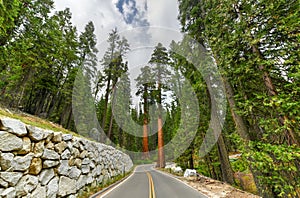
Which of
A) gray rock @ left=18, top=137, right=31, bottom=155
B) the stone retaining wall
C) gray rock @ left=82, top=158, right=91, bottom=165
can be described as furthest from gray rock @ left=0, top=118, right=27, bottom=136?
gray rock @ left=82, top=158, right=91, bottom=165

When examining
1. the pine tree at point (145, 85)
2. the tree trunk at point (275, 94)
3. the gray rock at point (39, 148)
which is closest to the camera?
the gray rock at point (39, 148)

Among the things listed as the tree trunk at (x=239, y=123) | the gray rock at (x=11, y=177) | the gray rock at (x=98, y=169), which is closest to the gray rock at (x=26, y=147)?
the gray rock at (x=11, y=177)

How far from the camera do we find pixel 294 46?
4160mm

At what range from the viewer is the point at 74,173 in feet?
16.9

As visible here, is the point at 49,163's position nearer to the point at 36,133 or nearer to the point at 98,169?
the point at 36,133

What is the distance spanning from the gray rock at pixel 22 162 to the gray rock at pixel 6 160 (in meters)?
0.08

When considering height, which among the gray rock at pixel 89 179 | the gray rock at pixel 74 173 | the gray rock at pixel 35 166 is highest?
the gray rock at pixel 35 166

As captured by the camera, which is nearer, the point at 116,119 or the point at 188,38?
the point at 188,38

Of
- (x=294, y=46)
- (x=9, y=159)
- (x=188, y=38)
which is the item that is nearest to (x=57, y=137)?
(x=9, y=159)

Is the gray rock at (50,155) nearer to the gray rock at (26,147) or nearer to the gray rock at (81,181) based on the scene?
the gray rock at (26,147)

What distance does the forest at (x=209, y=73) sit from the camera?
4387mm

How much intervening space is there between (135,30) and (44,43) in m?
9.51

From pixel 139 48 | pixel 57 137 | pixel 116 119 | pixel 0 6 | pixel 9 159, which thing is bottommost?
pixel 9 159

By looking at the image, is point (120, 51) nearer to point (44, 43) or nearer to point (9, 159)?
point (44, 43)
